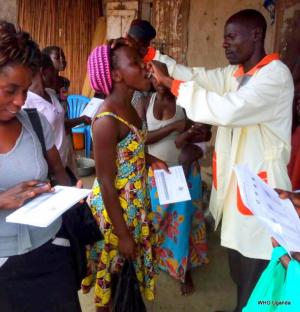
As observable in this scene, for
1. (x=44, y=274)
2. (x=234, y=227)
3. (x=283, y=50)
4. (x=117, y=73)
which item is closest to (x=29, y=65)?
(x=117, y=73)

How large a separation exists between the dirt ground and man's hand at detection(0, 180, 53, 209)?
166 cm

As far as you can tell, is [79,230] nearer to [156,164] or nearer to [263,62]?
[156,164]

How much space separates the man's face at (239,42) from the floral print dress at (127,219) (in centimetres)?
65

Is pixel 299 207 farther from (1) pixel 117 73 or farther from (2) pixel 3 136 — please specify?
(2) pixel 3 136

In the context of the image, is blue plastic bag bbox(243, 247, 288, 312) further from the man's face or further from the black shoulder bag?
the man's face

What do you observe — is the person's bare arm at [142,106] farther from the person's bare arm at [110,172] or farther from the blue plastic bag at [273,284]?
the blue plastic bag at [273,284]

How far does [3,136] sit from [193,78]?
4.44 ft

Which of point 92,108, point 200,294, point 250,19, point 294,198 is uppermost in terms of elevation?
point 250,19

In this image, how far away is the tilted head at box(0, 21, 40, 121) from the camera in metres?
1.36

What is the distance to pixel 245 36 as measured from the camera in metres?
1.97

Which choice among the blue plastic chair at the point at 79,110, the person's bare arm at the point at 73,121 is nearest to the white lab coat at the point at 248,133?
the person's bare arm at the point at 73,121

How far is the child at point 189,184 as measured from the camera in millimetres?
2721

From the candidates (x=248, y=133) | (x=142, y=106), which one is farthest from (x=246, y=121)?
(x=142, y=106)

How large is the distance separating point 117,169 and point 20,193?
1.99 feet
